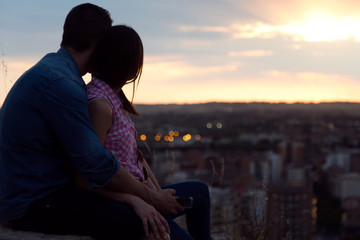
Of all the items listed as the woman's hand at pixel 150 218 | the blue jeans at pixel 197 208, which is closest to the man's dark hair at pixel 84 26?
the woman's hand at pixel 150 218

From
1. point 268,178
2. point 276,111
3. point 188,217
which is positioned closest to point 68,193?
point 188,217

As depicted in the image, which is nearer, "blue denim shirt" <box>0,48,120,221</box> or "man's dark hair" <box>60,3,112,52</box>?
"blue denim shirt" <box>0,48,120,221</box>

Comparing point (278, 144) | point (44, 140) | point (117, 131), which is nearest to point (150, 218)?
point (117, 131)

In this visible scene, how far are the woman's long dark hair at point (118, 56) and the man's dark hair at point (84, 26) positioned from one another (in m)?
0.03

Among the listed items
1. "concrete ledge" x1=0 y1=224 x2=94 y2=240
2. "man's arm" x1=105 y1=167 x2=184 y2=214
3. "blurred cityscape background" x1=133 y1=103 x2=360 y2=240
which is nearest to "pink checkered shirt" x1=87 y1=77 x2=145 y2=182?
"man's arm" x1=105 y1=167 x2=184 y2=214

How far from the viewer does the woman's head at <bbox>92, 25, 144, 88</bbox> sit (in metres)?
1.66

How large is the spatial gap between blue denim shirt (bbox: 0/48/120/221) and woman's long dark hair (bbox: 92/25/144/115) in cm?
15

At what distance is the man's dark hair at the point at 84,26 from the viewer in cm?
164

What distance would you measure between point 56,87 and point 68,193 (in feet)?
1.26

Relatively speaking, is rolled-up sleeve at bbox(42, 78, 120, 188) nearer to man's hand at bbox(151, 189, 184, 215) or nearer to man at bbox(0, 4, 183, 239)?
man at bbox(0, 4, 183, 239)

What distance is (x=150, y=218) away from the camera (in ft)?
5.25

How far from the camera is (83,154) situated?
4.86ft

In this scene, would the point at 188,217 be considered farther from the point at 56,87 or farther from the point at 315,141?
the point at 315,141

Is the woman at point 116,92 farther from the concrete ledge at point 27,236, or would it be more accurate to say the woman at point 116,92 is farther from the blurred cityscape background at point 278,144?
the blurred cityscape background at point 278,144
